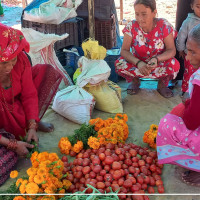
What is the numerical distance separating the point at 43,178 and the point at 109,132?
89cm

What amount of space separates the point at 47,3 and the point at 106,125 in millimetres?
2246

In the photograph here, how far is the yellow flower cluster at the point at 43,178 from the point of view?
1761 mm

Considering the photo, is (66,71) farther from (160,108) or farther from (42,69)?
(160,108)

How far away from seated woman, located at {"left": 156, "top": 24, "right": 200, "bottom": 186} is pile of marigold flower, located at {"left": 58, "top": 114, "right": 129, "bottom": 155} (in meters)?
0.46

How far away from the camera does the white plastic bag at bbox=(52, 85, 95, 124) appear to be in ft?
10.3

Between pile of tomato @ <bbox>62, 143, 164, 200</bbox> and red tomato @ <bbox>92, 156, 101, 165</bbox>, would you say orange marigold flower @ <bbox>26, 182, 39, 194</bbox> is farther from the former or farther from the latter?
red tomato @ <bbox>92, 156, 101, 165</bbox>

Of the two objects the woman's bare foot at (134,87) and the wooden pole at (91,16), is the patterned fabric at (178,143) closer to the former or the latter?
the woman's bare foot at (134,87)

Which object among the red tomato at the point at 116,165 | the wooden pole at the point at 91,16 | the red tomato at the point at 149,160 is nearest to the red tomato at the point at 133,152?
the red tomato at the point at 149,160

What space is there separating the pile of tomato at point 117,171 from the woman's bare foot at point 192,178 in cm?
21

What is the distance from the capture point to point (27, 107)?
2.58 m

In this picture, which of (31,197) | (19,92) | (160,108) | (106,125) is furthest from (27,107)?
(160,108)

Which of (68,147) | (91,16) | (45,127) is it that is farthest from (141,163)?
(91,16)

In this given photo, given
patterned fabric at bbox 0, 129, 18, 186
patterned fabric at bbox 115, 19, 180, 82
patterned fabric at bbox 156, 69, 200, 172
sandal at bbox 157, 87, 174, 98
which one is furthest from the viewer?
sandal at bbox 157, 87, 174, 98

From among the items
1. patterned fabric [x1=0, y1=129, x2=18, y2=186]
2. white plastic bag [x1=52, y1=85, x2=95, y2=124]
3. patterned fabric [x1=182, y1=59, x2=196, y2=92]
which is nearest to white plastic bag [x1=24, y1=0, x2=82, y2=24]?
white plastic bag [x1=52, y1=85, x2=95, y2=124]
